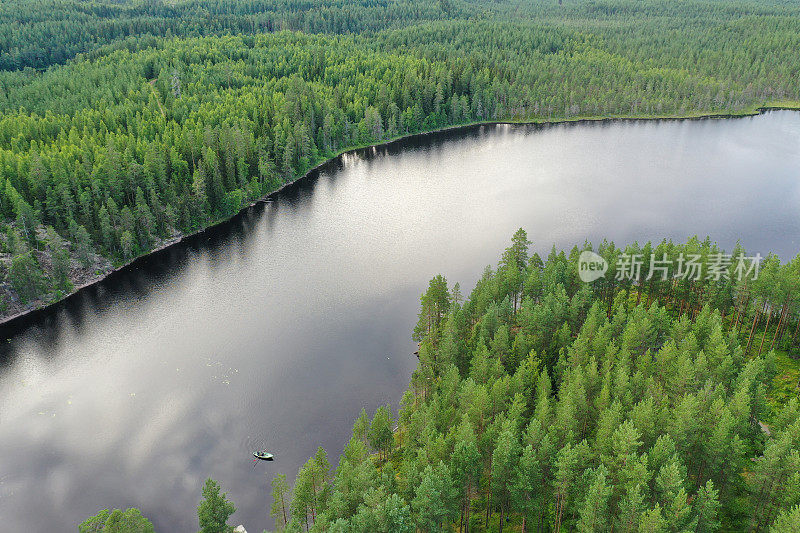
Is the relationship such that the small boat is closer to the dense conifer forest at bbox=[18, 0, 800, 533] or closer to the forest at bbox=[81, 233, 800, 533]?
the forest at bbox=[81, 233, 800, 533]

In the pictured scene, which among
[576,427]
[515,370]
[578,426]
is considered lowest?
[515,370]

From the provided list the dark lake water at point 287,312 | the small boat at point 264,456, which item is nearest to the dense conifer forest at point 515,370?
the dark lake water at point 287,312

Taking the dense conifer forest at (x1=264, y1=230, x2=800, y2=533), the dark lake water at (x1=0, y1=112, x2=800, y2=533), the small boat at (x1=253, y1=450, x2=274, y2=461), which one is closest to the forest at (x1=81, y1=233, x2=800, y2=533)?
the dense conifer forest at (x1=264, y1=230, x2=800, y2=533)

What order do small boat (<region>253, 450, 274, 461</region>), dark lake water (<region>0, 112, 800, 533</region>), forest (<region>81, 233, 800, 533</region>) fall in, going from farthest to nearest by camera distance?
dark lake water (<region>0, 112, 800, 533</region>), small boat (<region>253, 450, 274, 461</region>), forest (<region>81, 233, 800, 533</region>)

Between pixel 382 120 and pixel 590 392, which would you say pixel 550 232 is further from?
pixel 382 120

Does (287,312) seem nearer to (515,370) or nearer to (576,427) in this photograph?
(515,370)

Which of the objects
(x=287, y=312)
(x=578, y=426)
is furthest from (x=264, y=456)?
(x=578, y=426)
